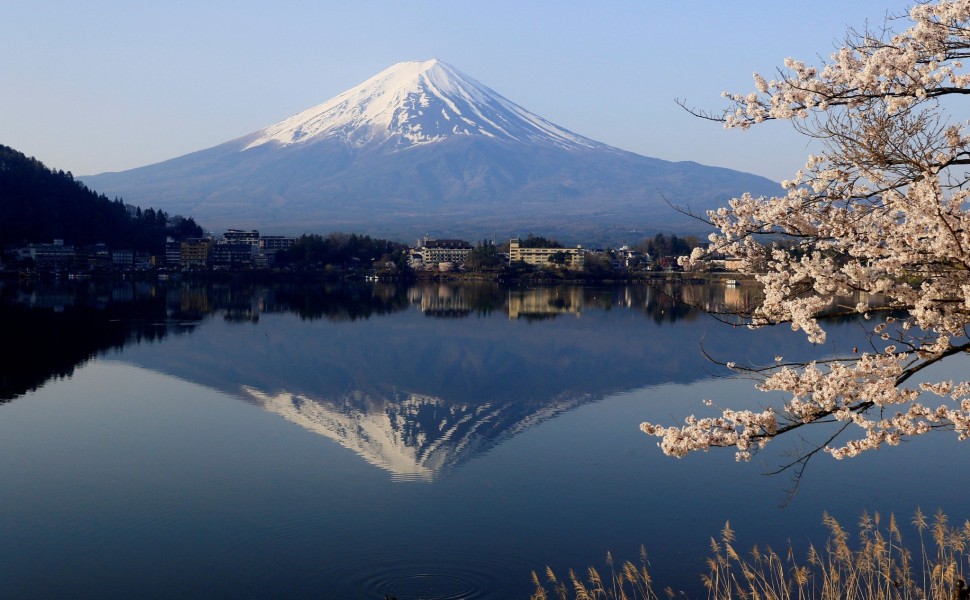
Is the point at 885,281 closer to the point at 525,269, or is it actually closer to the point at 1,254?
the point at 525,269

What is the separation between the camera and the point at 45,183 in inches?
2226

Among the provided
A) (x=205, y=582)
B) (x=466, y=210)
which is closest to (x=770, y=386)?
(x=205, y=582)

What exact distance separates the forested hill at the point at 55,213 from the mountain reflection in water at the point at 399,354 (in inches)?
938

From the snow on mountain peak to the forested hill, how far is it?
71.9 metres

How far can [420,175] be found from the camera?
124938 millimetres

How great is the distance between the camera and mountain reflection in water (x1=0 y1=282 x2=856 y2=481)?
11695 millimetres

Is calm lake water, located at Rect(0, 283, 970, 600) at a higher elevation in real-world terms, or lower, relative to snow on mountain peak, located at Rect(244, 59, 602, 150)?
lower

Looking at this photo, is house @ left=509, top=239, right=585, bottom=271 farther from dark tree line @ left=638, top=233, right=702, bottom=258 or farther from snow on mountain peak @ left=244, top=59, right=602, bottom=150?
snow on mountain peak @ left=244, top=59, right=602, bottom=150

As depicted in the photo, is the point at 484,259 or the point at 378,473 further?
the point at 484,259

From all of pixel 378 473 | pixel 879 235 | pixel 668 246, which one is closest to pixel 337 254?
pixel 668 246

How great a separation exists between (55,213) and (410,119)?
81.0 meters

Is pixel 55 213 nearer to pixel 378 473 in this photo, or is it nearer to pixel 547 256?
pixel 547 256

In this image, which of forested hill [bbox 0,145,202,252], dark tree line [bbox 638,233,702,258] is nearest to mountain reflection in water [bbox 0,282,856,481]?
dark tree line [bbox 638,233,702,258]

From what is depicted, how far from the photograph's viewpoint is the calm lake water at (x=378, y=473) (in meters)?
6.29
